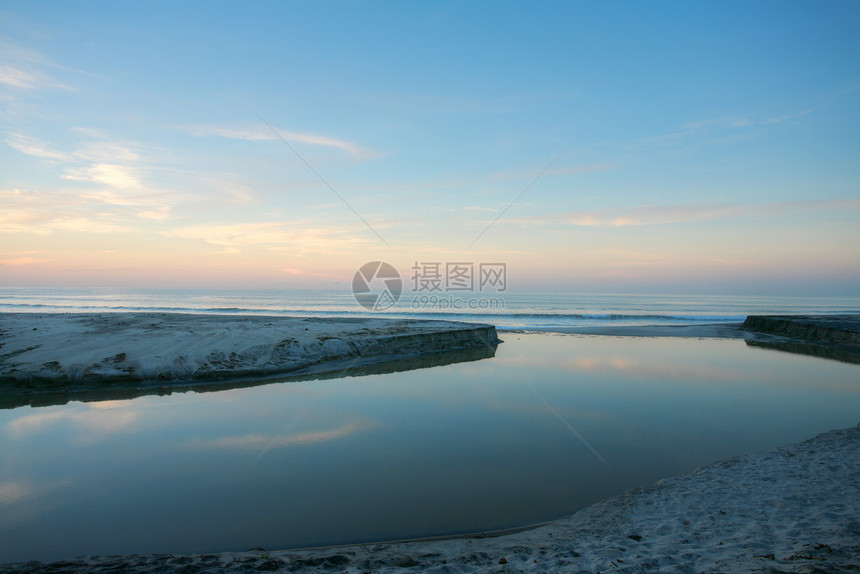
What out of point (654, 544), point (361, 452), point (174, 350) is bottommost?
point (361, 452)

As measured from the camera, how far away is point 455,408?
9.03 metres

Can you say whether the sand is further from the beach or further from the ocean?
the ocean

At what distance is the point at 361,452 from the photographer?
6500 mm

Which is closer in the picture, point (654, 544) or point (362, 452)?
point (654, 544)

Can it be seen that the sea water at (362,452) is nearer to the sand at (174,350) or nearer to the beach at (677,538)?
the beach at (677,538)

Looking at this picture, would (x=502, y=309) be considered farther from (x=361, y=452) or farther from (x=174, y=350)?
(x=361, y=452)

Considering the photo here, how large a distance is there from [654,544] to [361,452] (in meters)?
4.03

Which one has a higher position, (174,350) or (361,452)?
(174,350)

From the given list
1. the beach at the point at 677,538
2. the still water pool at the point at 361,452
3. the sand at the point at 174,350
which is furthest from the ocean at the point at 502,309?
the beach at the point at 677,538

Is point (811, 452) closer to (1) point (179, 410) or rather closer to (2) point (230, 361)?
(1) point (179, 410)

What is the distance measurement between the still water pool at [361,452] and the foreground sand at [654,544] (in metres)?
0.41

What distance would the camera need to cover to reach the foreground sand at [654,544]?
3289 millimetres

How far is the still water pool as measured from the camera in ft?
14.6

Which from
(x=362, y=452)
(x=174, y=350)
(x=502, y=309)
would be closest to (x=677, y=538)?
(x=362, y=452)
